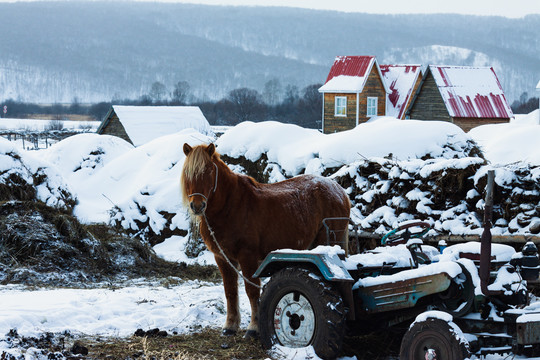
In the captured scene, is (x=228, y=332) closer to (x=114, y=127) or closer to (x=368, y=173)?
(x=368, y=173)

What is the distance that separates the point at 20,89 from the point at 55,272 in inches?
7191

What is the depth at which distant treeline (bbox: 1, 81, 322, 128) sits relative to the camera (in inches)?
3947

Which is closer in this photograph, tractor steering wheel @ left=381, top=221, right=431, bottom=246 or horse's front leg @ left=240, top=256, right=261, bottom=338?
tractor steering wheel @ left=381, top=221, right=431, bottom=246

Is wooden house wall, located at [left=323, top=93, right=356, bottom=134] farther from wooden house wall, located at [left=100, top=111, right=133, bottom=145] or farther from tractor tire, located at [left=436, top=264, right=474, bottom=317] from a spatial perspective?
tractor tire, located at [left=436, top=264, right=474, bottom=317]

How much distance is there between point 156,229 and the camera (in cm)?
1631

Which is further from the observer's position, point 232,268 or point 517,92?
point 517,92

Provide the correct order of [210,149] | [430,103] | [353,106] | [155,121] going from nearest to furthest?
[210,149], [430,103], [353,106], [155,121]

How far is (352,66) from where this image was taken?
45.8 m

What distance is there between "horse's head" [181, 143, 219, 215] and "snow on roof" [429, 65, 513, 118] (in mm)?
36198

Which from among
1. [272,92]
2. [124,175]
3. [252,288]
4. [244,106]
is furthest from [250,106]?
[252,288]

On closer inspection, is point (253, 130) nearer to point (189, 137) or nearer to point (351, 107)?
point (189, 137)

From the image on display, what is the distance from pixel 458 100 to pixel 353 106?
22.4ft

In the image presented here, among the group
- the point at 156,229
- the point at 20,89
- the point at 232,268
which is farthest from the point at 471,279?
the point at 20,89

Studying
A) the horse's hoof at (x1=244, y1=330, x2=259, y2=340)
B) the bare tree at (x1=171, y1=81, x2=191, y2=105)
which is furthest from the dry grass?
the bare tree at (x1=171, y1=81, x2=191, y2=105)
